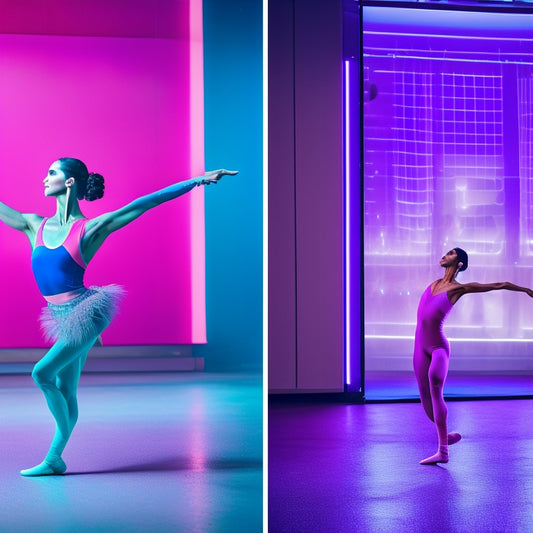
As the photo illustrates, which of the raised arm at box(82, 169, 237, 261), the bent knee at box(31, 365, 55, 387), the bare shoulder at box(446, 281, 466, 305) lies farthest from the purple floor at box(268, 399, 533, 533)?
the raised arm at box(82, 169, 237, 261)

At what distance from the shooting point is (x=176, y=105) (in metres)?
2.58

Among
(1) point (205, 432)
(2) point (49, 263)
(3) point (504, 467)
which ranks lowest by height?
(3) point (504, 467)

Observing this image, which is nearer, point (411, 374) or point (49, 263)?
point (49, 263)

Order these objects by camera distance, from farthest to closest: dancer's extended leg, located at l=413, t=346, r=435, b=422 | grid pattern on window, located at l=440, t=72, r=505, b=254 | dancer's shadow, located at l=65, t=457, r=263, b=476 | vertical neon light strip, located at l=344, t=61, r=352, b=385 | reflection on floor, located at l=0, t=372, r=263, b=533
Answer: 1. grid pattern on window, located at l=440, t=72, r=505, b=254
2. vertical neon light strip, located at l=344, t=61, r=352, b=385
3. dancer's extended leg, located at l=413, t=346, r=435, b=422
4. dancer's shadow, located at l=65, t=457, r=263, b=476
5. reflection on floor, located at l=0, t=372, r=263, b=533

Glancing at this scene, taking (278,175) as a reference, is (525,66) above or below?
above

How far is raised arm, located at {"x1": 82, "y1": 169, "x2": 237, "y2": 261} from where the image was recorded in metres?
2.52

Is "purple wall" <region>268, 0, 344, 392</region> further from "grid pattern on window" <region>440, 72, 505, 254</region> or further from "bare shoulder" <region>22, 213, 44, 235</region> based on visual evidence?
"bare shoulder" <region>22, 213, 44, 235</region>

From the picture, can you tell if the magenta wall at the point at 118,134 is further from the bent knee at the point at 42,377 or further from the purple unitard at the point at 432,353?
the purple unitard at the point at 432,353

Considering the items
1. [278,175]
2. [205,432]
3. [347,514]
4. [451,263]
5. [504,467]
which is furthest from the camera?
[278,175]

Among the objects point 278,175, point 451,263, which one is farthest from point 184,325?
point 278,175

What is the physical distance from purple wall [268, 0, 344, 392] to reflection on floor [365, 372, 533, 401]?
1.75 ft

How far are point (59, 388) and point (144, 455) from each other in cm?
33

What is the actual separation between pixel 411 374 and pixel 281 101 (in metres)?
2.74

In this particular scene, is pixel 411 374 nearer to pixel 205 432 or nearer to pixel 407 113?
pixel 407 113
